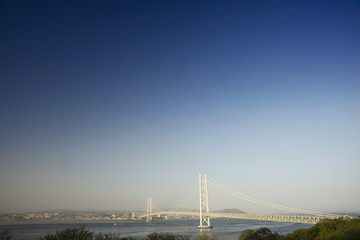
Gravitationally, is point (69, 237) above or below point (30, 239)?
above

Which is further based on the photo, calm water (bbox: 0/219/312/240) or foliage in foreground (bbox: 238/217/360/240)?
calm water (bbox: 0/219/312/240)

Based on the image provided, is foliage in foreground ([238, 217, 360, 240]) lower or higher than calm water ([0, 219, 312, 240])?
higher

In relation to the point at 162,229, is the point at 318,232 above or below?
above

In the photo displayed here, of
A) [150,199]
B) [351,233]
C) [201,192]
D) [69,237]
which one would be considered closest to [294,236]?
[351,233]

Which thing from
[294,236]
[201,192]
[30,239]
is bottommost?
[30,239]

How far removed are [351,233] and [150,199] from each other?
4997 inches

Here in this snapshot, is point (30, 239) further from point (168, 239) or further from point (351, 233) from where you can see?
point (351, 233)

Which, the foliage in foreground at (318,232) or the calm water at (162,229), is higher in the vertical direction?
the foliage in foreground at (318,232)

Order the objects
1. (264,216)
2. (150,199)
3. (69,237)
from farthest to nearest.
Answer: (150,199) → (264,216) → (69,237)

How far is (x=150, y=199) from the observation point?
5502 inches

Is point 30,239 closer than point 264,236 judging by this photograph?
No

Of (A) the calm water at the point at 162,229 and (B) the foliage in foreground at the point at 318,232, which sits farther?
(A) the calm water at the point at 162,229

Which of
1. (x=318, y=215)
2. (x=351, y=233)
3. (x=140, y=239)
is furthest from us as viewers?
(x=140, y=239)

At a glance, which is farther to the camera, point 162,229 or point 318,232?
point 162,229
